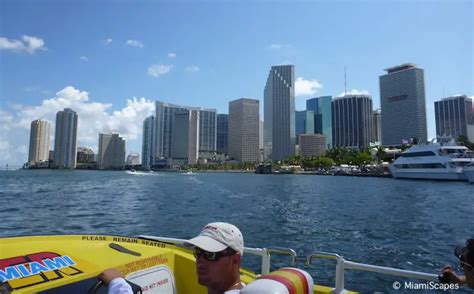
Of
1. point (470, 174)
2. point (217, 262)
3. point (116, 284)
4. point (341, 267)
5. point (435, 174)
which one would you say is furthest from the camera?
point (435, 174)

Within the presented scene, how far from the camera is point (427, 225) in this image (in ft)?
72.6

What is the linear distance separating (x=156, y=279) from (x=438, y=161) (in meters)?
87.9

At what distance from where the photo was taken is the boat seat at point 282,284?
197 cm

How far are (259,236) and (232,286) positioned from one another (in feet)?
52.4

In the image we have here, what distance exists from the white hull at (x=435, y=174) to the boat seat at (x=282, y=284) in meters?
87.1

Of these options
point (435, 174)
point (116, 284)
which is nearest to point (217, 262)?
point (116, 284)

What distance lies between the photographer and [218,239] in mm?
2471

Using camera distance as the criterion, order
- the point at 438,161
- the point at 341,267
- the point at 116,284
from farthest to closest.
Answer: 1. the point at 438,161
2. the point at 341,267
3. the point at 116,284

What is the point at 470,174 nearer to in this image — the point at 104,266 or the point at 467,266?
the point at 467,266

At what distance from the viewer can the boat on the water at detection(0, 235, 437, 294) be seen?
121 inches

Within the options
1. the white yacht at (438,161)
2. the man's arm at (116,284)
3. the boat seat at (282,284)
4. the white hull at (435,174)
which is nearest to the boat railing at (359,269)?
the boat seat at (282,284)

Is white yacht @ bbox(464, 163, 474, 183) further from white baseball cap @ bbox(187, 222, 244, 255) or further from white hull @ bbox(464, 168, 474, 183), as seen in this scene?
white baseball cap @ bbox(187, 222, 244, 255)

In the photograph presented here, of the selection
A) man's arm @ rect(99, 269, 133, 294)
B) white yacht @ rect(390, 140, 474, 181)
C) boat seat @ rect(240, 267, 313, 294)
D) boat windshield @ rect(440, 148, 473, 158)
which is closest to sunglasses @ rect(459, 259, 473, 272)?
boat seat @ rect(240, 267, 313, 294)

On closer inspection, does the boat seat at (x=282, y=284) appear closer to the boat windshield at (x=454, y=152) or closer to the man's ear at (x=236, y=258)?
the man's ear at (x=236, y=258)
